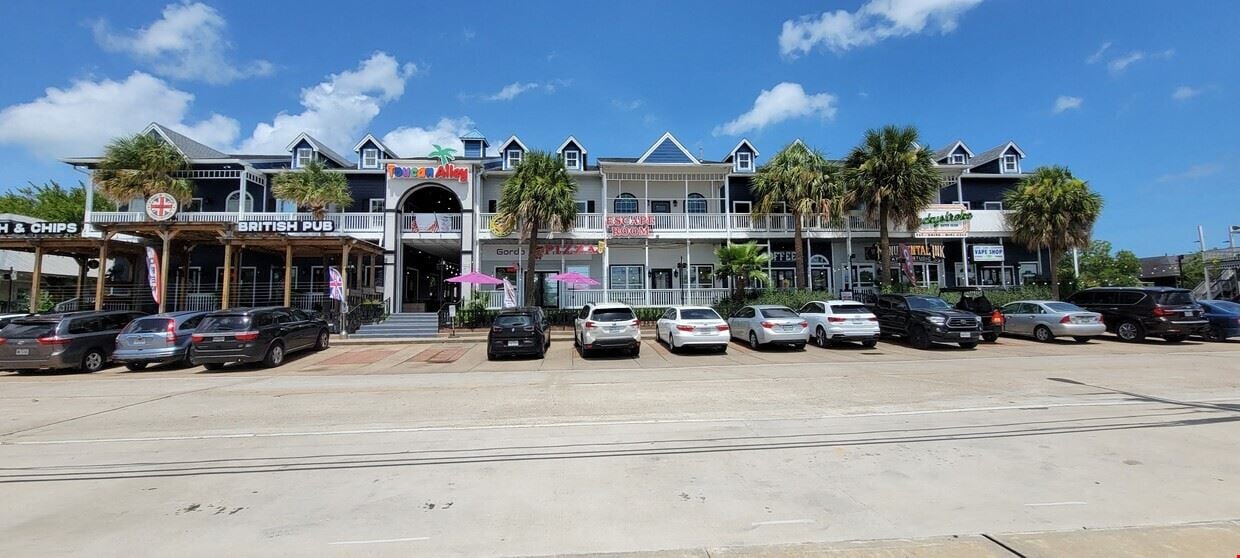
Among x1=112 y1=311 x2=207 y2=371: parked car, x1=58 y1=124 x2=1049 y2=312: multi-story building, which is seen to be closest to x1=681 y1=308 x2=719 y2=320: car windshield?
x1=58 y1=124 x2=1049 y2=312: multi-story building

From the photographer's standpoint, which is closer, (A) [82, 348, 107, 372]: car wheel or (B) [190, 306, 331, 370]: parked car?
(B) [190, 306, 331, 370]: parked car

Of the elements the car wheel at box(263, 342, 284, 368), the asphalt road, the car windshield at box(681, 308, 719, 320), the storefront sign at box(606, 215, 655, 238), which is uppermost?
the storefront sign at box(606, 215, 655, 238)

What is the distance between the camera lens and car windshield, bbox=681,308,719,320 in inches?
643

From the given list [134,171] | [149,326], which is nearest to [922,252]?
[149,326]

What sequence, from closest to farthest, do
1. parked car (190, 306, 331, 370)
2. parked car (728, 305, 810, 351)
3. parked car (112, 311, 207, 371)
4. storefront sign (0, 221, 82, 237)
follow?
parked car (190, 306, 331, 370) < parked car (112, 311, 207, 371) < parked car (728, 305, 810, 351) < storefront sign (0, 221, 82, 237)

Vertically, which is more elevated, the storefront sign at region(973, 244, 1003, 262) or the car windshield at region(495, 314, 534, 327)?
the storefront sign at region(973, 244, 1003, 262)

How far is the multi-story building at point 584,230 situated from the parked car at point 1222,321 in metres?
8.89

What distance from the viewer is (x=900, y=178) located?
2388cm

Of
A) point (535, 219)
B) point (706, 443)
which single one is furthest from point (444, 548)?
point (535, 219)

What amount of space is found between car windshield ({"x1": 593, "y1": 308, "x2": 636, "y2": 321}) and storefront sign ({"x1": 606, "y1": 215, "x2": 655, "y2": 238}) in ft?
34.5

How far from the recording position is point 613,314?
1571cm

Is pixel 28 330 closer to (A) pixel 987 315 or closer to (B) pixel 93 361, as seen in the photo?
(B) pixel 93 361

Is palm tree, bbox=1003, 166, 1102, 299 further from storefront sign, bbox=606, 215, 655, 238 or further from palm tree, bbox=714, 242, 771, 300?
storefront sign, bbox=606, 215, 655, 238

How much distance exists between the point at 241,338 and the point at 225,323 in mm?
767
